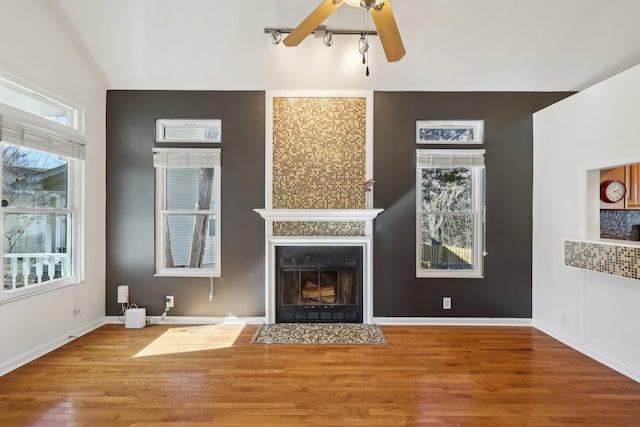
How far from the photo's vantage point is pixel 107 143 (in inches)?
145

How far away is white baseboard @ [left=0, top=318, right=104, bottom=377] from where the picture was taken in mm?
2574

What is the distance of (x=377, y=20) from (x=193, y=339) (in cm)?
323

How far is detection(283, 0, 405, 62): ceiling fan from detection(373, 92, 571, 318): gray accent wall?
1.56 metres

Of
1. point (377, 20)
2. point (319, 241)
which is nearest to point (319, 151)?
point (319, 241)

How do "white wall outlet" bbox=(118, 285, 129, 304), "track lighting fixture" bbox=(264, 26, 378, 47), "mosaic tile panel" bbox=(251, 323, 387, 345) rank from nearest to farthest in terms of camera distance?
"track lighting fixture" bbox=(264, 26, 378, 47) → "mosaic tile panel" bbox=(251, 323, 387, 345) → "white wall outlet" bbox=(118, 285, 129, 304)

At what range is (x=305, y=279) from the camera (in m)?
3.72

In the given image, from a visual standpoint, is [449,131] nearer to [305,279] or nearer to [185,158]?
[305,279]

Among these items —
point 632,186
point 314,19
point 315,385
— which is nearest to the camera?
point 314,19

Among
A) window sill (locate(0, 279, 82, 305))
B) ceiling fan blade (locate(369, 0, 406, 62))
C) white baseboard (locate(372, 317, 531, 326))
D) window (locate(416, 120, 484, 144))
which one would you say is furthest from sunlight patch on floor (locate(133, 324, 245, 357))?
window (locate(416, 120, 484, 144))

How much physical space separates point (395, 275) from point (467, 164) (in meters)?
1.52

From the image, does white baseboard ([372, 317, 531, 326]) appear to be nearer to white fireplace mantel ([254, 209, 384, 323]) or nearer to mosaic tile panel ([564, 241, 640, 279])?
white fireplace mantel ([254, 209, 384, 323])

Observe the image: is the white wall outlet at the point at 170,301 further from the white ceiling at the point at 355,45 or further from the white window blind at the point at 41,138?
the white ceiling at the point at 355,45

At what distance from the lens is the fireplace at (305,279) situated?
366 centimetres

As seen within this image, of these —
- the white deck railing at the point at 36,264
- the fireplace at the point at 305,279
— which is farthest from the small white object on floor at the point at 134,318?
the fireplace at the point at 305,279
